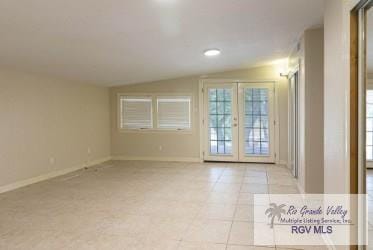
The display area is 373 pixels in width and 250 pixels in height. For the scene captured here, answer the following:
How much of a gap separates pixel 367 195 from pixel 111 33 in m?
2.90

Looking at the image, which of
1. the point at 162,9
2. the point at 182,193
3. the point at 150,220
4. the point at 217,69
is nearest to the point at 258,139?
the point at 217,69

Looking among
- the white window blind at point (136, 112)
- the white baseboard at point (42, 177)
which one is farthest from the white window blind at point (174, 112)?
the white baseboard at point (42, 177)

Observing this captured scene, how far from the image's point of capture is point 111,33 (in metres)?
3.45

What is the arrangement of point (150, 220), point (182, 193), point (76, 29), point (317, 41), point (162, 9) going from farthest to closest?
point (182, 193) < point (317, 41) < point (150, 220) < point (76, 29) < point (162, 9)

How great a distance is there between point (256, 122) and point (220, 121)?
833 millimetres

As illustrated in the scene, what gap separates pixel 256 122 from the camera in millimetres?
7152

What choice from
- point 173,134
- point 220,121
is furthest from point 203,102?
point 173,134

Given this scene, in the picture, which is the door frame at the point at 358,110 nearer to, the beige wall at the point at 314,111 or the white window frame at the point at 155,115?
the beige wall at the point at 314,111

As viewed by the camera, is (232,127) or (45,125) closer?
(45,125)

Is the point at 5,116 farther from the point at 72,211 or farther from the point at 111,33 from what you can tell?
the point at 111,33

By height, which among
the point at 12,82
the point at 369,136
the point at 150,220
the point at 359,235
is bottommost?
the point at 150,220

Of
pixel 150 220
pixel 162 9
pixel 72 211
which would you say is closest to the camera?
pixel 162 9

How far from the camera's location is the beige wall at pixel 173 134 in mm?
7004

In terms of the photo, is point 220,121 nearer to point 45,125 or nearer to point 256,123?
point 256,123
